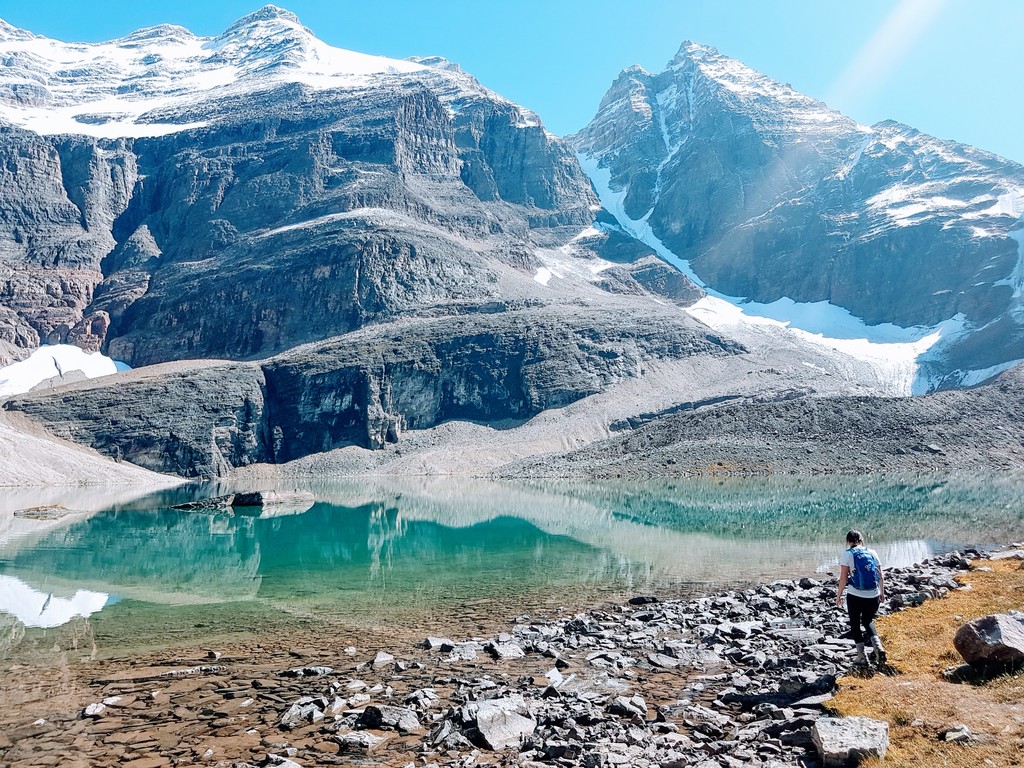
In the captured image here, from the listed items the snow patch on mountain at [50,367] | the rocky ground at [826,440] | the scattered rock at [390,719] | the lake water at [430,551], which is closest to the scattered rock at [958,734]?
the scattered rock at [390,719]

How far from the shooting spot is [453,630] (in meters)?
20.6

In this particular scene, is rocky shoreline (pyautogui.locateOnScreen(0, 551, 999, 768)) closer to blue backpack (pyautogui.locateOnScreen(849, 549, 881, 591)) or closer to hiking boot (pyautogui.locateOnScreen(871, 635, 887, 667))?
hiking boot (pyautogui.locateOnScreen(871, 635, 887, 667))

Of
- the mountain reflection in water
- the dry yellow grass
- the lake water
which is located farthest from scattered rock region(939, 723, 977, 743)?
the mountain reflection in water

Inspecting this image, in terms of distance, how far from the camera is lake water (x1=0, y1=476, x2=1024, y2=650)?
2488 centimetres

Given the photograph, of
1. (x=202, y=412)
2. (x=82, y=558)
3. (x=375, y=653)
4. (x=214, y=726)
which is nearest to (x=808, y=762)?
(x=214, y=726)

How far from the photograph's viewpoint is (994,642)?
37.5 feet

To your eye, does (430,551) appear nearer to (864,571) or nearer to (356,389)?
(864,571)

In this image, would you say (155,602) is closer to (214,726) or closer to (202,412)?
(214,726)

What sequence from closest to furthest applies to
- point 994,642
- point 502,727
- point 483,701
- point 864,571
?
point 994,642 < point 502,727 < point 483,701 < point 864,571

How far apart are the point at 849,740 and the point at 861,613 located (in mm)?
5044

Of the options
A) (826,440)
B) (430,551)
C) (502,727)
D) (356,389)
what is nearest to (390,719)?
(502,727)

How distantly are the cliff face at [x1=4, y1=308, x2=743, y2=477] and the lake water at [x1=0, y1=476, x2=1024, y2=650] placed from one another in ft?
235

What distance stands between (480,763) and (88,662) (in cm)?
1235

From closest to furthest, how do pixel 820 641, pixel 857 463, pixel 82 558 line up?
pixel 820 641 → pixel 82 558 → pixel 857 463
